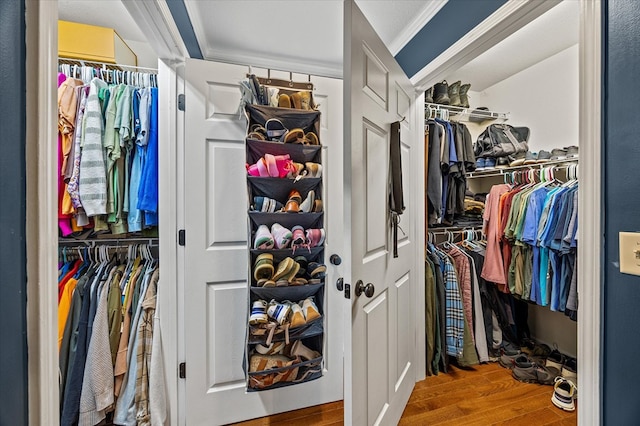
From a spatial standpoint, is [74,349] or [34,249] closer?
[34,249]

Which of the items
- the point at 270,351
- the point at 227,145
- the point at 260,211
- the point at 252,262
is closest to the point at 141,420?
the point at 270,351

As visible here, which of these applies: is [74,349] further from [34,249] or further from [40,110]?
[40,110]

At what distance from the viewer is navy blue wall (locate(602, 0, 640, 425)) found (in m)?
0.76

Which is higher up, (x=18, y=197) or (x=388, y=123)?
(x=388, y=123)

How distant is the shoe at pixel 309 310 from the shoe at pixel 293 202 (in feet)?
1.65

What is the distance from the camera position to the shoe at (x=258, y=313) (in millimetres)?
1333

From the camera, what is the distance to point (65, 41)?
1.62 m

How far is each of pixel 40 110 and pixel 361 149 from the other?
95 centimetres

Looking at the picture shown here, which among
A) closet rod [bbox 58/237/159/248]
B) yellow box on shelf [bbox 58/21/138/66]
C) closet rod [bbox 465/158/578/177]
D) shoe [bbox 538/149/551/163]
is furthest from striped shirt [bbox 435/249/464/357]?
yellow box on shelf [bbox 58/21/138/66]

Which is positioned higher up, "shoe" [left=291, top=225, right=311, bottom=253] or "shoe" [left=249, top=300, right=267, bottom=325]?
"shoe" [left=291, top=225, right=311, bottom=253]

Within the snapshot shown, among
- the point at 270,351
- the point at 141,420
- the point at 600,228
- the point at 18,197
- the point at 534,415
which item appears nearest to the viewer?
the point at 18,197

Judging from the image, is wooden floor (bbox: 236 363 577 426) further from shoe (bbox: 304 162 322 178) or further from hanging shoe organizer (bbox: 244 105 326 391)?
shoe (bbox: 304 162 322 178)

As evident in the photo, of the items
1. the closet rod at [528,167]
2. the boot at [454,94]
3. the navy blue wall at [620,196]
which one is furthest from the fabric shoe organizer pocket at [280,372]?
the boot at [454,94]

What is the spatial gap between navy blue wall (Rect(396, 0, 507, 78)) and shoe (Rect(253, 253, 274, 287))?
1.55 m
